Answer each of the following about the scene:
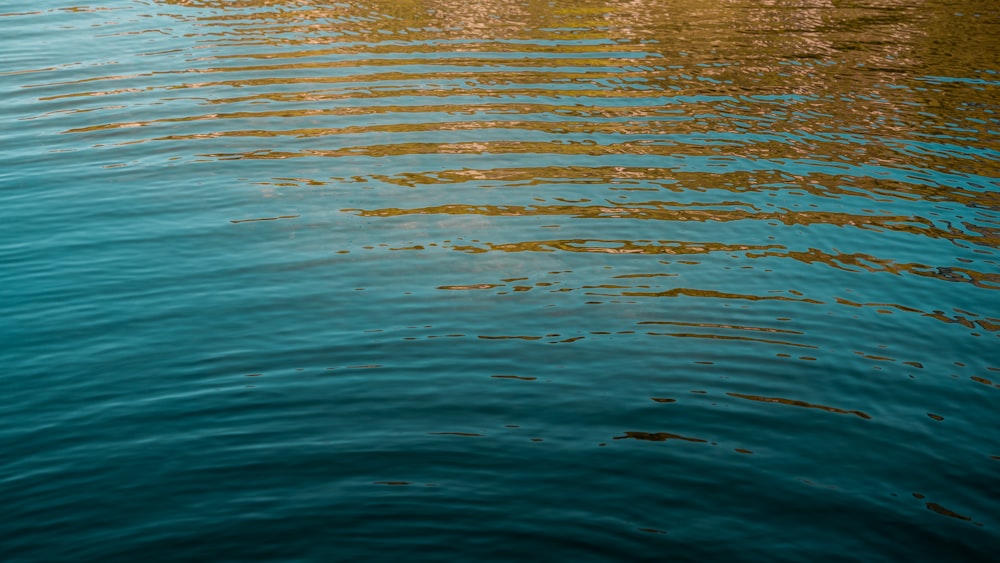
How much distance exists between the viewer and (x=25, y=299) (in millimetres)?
12461

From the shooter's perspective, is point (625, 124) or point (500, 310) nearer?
point (500, 310)

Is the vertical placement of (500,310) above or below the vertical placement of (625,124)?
below

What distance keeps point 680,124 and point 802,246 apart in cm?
617

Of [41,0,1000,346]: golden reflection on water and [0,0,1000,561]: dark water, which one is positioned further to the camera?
[41,0,1000,346]: golden reflection on water

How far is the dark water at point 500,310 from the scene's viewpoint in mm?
8453

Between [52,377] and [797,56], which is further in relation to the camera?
[797,56]

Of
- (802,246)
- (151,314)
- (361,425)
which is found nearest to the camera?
(361,425)

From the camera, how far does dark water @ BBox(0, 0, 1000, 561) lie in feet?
27.7

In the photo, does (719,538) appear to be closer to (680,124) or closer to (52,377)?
(52,377)

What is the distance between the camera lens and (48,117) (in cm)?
2044

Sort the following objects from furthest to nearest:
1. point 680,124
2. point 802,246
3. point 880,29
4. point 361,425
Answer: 1. point 880,29
2. point 680,124
3. point 802,246
4. point 361,425

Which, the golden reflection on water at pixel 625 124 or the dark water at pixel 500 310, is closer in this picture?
the dark water at pixel 500 310

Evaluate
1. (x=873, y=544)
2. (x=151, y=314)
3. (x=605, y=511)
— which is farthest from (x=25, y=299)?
(x=873, y=544)

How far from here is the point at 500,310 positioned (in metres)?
12.2
